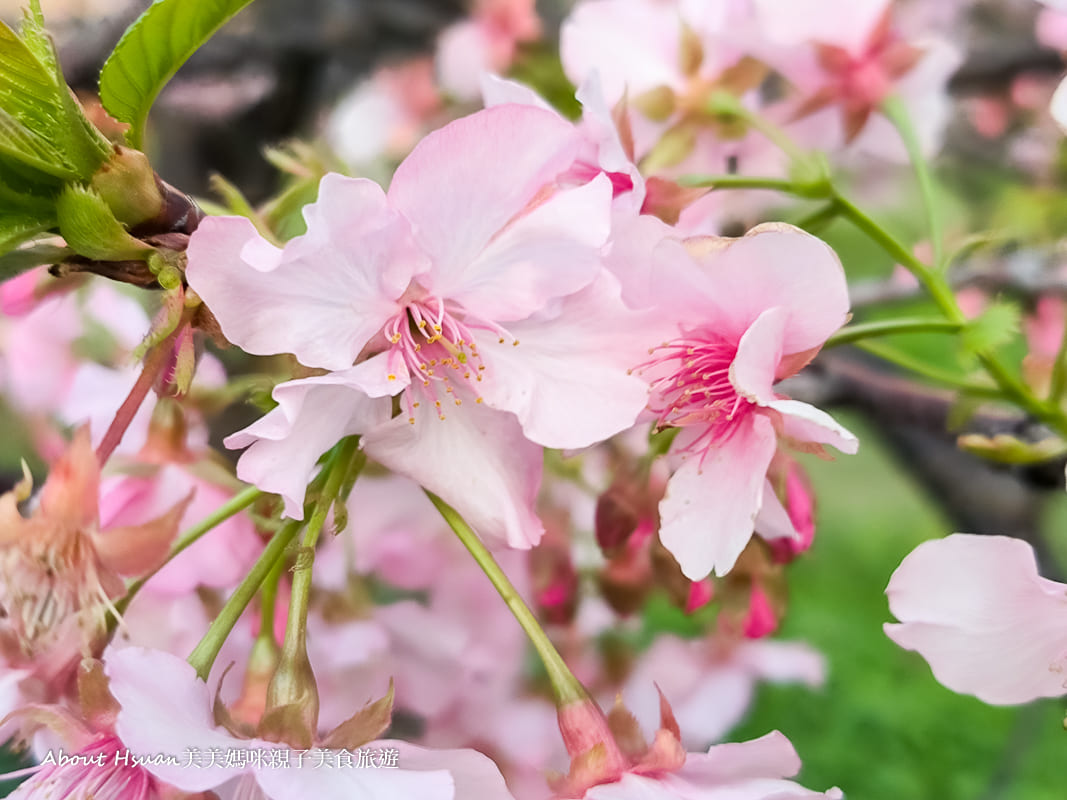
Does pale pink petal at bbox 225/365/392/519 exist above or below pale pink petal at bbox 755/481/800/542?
above

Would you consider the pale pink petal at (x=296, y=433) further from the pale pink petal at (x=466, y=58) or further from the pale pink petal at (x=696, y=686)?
the pale pink petal at (x=466, y=58)

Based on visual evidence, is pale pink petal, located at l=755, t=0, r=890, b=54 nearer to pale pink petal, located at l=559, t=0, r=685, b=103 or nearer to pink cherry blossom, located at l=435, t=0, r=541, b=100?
pale pink petal, located at l=559, t=0, r=685, b=103

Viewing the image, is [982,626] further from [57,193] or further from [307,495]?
[57,193]

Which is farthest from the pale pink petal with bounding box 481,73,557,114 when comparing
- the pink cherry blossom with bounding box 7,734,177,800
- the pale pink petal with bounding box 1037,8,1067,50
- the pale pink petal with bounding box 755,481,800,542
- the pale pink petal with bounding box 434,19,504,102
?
the pale pink petal with bounding box 434,19,504,102

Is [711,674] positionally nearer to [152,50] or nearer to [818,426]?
[818,426]

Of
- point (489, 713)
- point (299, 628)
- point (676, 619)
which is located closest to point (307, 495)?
point (299, 628)

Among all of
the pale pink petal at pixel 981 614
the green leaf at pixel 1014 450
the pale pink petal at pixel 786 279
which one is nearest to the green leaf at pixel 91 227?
the pale pink petal at pixel 786 279
